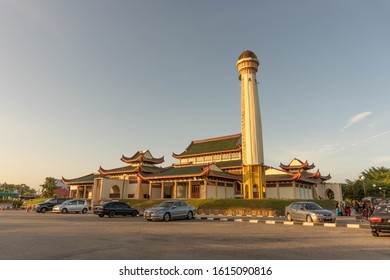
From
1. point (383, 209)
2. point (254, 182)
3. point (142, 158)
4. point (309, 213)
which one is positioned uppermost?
point (142, 158)

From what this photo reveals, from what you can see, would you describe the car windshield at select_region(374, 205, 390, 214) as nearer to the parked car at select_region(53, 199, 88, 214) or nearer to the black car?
the black car

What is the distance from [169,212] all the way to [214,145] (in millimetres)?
33771

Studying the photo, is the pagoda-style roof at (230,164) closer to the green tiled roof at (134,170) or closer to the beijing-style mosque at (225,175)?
the beijing-style mosque at (225,175)

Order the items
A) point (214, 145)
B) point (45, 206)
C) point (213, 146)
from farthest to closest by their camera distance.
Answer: point (214, 145) < point (213, 146) < point (45, 206)

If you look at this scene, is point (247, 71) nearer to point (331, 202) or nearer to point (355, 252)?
point (331, 202)

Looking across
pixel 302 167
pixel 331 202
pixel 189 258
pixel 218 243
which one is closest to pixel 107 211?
pixel 218 243

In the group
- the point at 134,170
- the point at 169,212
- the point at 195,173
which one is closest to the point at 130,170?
the point at 134,170

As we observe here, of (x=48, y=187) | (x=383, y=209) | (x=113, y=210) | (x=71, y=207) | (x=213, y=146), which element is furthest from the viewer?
(x=48, y=187)

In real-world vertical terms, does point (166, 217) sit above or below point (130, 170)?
below

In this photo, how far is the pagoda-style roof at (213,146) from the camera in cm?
4853

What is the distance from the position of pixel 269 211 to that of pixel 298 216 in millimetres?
9231

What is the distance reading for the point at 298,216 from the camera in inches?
759

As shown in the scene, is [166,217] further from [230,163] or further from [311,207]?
[230,163]

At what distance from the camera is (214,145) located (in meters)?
52.5
